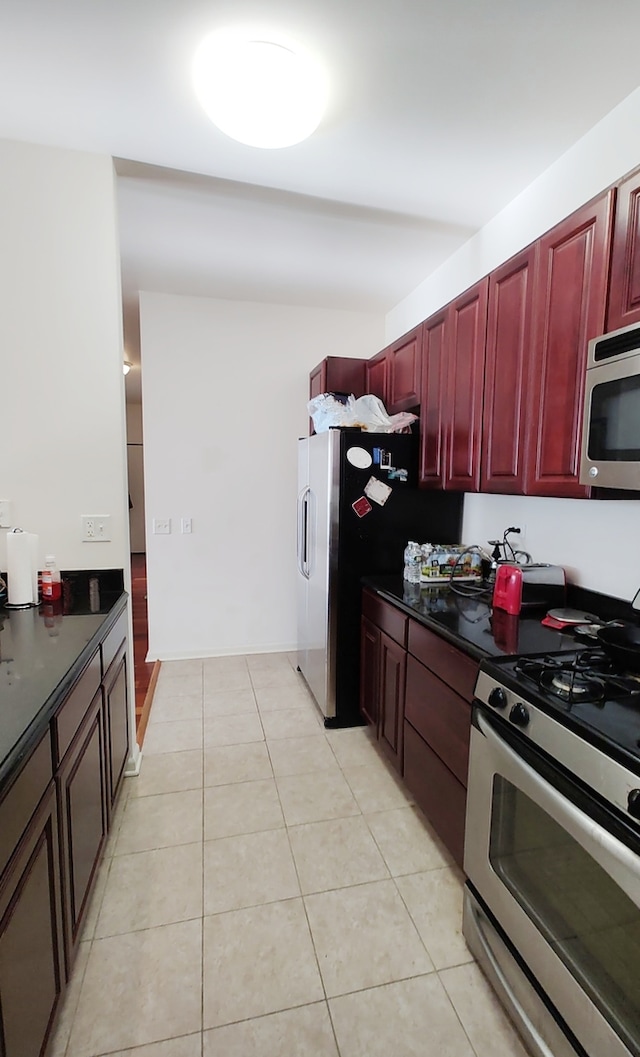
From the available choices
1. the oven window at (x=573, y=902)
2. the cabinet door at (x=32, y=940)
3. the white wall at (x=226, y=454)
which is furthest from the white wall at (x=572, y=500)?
the cabinet door at (x=32, y=940)

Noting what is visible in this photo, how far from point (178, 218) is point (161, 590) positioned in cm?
238

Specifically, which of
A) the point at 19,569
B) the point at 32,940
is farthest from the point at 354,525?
the point at 32,940

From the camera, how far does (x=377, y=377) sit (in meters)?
3.14

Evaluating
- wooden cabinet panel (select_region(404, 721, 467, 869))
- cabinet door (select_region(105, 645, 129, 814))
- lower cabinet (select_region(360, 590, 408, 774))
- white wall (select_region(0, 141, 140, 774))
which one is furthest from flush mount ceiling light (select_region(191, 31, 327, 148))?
wooden cabinet panel (select_region(404, 721, 467, 869))

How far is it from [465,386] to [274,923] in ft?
7.01

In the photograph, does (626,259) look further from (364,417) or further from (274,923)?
(274,923)

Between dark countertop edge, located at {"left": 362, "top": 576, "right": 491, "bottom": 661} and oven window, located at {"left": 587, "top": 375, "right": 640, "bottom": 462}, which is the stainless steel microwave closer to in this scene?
oven window, located at {"left": 587, "top": 375, "right": 640, "bottom": 462}

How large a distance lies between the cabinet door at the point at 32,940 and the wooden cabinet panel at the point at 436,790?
3.82 ft

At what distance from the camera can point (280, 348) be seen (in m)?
3.61

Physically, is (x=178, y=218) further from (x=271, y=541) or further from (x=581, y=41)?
(x=271, y=541)

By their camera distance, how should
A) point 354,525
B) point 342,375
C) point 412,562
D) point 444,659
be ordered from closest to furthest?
point 444,659 → point 412,562 → point 354,525 → point 342,375

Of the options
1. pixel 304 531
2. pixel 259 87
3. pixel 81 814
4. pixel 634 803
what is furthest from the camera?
pixel 304 531

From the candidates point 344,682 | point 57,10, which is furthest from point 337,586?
point 57,10

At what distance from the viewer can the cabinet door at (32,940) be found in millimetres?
849
